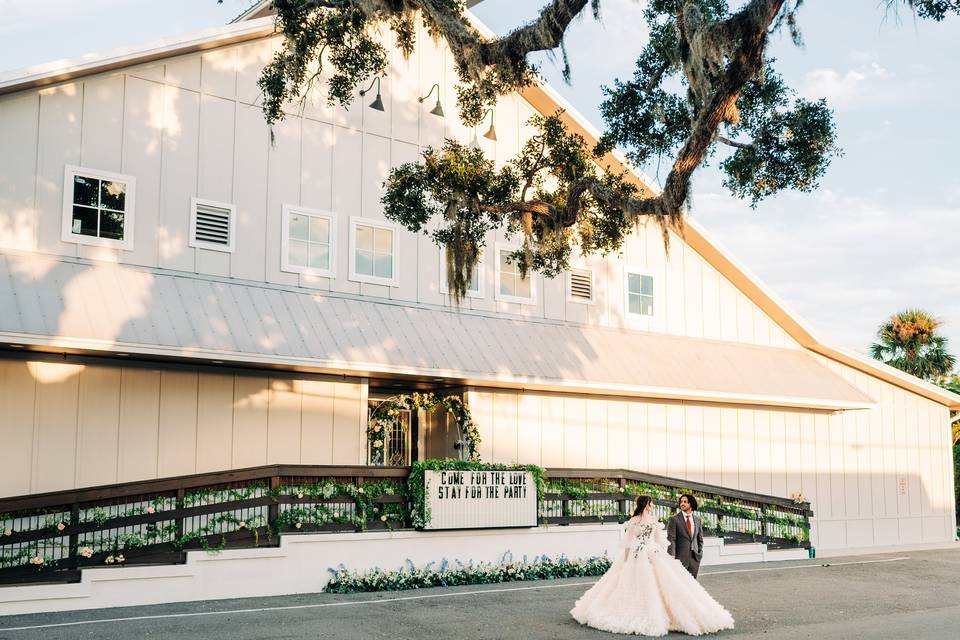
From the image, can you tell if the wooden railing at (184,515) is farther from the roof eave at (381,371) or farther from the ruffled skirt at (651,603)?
the ruffled skirt at (651,603)

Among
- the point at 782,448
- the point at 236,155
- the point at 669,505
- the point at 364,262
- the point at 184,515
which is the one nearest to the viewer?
the point at 184,515

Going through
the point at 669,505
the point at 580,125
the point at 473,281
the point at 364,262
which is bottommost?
the point at 669,505

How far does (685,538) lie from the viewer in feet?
44.6

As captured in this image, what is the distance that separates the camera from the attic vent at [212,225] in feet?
53.8

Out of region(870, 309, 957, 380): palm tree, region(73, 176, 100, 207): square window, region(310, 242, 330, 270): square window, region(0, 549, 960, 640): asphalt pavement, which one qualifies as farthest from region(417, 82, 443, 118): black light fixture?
region(870, 309, 957, 380): palm tree

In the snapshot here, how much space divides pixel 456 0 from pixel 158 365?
7.24 meters

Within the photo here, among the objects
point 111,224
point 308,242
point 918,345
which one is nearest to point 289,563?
point 111,224

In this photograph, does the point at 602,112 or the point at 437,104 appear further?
the point at 437,104

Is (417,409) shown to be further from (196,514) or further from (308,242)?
(196,514)

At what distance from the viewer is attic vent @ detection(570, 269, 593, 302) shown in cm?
2155

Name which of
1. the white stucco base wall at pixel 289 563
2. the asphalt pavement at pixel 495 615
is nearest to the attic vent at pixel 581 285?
the white stucco base wall at pixel 289 563

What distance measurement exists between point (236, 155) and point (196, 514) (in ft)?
21.5

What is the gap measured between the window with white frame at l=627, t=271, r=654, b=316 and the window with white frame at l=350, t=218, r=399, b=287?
20.6 feet

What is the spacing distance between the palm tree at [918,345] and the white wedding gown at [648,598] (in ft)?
86.9
